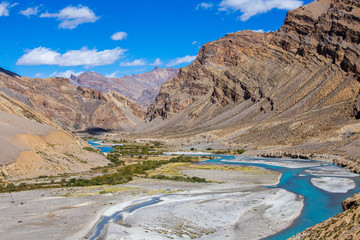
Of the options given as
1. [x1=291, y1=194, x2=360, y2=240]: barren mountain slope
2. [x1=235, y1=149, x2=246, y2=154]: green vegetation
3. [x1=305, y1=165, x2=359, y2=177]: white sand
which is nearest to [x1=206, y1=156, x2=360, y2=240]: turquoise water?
[x1=305, y1=165, x2=359, y2=177]: white sand

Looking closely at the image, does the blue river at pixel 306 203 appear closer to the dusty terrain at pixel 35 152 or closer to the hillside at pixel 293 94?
the dusty terrain at pixel 35 152

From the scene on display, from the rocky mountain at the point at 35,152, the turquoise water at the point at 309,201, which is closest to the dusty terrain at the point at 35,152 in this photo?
the rocky mountain at the point at 35,152

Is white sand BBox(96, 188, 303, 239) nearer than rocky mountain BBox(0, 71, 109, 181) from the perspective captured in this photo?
Yes

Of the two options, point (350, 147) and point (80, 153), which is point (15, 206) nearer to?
point (80, 153)

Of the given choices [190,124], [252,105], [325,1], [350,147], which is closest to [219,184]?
[350,147]

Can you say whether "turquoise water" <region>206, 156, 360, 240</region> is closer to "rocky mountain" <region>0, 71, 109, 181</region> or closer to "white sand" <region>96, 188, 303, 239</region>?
"white sand" <region>96, 188, 303, 239</region>
